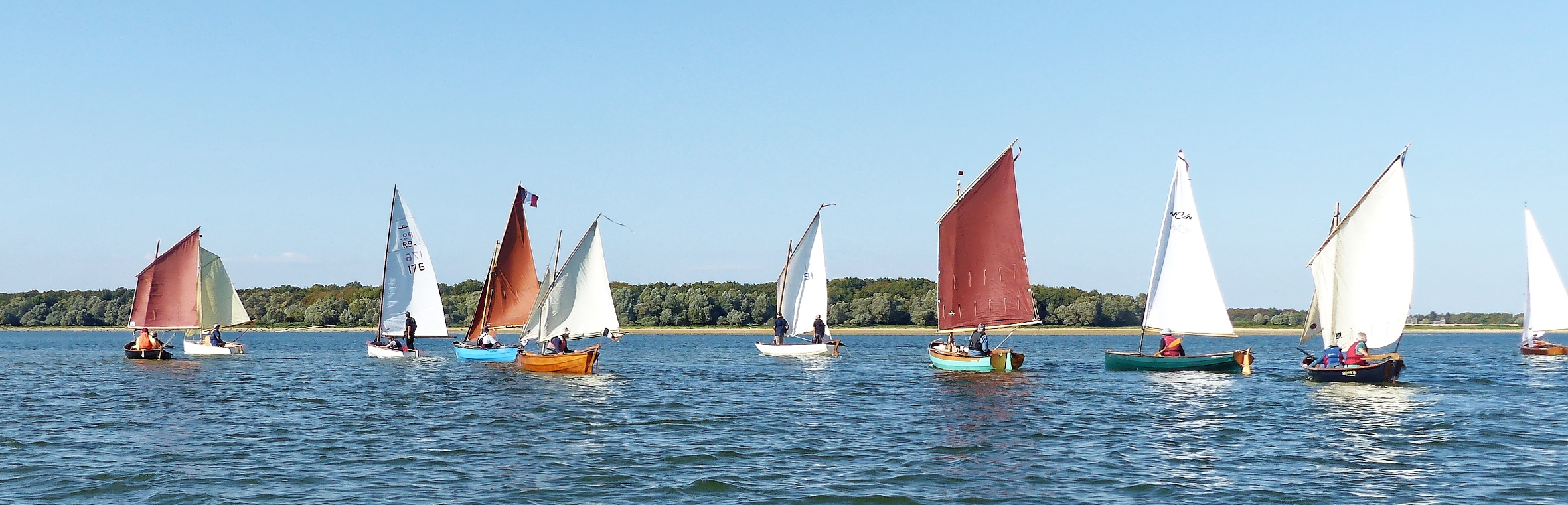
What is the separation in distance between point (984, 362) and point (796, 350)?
2018 centimetres

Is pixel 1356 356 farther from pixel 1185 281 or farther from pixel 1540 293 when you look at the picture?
pixel 1540 293

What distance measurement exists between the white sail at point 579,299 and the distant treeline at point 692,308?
340ft

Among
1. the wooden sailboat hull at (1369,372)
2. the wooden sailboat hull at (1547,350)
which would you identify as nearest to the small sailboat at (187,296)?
the wooden sailboat hull at (1369,372)

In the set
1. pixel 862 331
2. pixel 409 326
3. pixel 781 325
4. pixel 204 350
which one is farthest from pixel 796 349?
pixel 862 331

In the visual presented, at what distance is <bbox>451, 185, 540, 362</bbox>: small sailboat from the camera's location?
59.5 metres

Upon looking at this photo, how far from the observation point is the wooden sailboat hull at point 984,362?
49.9m

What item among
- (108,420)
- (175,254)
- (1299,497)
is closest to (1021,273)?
(1299,497)

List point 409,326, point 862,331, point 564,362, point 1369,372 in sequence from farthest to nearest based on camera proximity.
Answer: point 862,331 < point 409,326 < point 564,362 < point 1369,372

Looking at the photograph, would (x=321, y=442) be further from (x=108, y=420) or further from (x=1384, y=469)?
(x=1384, y=469)

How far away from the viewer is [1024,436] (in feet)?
89.2

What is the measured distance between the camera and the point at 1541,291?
238ft

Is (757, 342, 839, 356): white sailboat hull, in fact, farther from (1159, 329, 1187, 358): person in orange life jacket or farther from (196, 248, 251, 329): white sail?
(196, 248, 251, 329): white sail

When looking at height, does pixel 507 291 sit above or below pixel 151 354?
above

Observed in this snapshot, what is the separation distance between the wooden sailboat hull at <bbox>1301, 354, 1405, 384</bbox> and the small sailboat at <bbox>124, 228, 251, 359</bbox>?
58595mm
